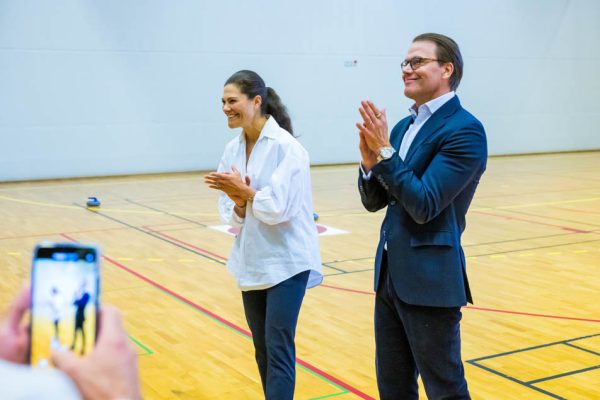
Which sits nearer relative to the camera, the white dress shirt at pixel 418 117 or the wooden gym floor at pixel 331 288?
the white dress shirt at pixel 418 117

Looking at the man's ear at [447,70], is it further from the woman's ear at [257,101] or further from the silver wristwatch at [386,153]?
the woman's ear at [257,101]

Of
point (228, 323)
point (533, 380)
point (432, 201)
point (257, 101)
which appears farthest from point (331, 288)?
point (432, 201)

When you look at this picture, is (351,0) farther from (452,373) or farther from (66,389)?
(66,389)

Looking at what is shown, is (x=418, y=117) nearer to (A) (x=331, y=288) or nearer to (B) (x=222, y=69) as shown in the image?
(A) (x=331, y=288)

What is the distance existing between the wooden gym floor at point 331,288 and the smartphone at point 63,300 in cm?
334

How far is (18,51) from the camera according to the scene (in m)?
13.2

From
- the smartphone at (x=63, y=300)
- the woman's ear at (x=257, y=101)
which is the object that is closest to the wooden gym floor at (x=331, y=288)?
the woman's ear at (x=257, y=101)

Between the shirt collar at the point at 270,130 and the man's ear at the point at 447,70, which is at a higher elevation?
the man's ear at the point at 447,70

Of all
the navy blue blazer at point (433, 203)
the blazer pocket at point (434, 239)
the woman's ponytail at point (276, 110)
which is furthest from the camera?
the woman's ponytail at point (276, 110)

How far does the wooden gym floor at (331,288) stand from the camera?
455cm

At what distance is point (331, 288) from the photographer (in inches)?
260

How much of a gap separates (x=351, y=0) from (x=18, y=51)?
6688 millimetres

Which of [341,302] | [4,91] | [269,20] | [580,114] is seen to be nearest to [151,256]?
[341,302]

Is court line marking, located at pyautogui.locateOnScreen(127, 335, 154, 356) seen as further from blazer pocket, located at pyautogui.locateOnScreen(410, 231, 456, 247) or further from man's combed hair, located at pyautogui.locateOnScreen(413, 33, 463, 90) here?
man's combed hair, located at pyautogui.locateOnScreen(413, 33, 463, 90)
